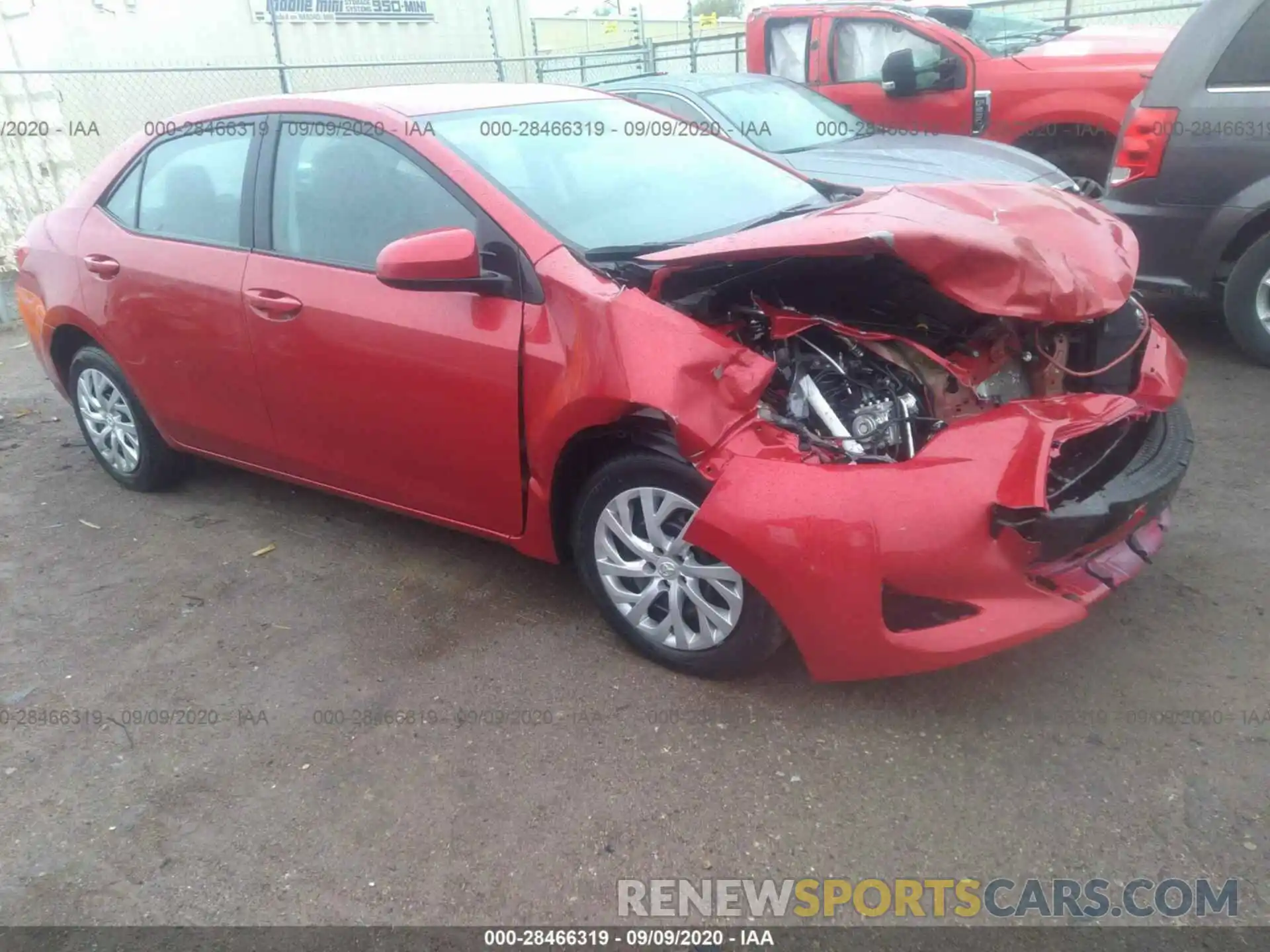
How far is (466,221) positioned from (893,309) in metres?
1.33

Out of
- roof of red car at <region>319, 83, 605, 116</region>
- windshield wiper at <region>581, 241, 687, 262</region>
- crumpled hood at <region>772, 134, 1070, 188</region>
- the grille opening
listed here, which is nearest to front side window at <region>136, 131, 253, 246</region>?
roof of red car at <region>319, 83, 605, 116</region>

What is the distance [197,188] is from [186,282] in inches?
16.2

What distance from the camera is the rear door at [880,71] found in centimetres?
768

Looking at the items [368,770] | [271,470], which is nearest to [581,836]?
[368,770]

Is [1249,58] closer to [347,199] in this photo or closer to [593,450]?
[593,450]

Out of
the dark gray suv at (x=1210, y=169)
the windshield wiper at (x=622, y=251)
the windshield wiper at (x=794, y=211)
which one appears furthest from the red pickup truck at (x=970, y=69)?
the windshield wiper at (x=622, y=251)

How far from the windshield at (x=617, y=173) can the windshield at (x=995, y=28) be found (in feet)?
16.6

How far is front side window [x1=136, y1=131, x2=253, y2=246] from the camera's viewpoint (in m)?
3.83

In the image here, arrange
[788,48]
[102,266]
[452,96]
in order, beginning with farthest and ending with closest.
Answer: [788,48]
[102,266]
[452,96]

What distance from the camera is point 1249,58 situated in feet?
16.1

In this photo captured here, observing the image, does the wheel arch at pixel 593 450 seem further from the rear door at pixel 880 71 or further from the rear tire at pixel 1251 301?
the rear door at pixel 880 71

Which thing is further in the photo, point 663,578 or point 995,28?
point 995,28

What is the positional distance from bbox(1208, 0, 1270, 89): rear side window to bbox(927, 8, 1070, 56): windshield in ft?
10.5

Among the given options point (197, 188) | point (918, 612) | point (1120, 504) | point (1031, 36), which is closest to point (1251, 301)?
point (1120, 504)
